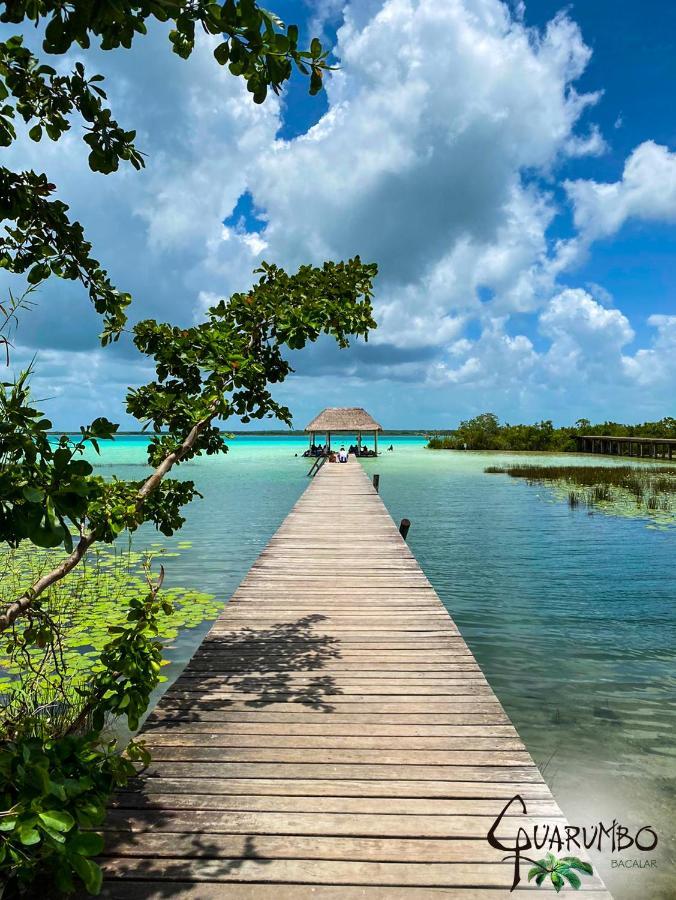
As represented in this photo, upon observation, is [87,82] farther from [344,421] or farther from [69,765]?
[344,421]

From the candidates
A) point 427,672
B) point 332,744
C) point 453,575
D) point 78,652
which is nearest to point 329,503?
point 453,575

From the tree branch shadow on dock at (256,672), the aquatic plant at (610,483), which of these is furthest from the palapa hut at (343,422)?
the tree branch shadow on dock at (256,672)

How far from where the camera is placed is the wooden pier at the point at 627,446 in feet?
131

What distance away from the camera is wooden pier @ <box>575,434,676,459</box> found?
1570 inches

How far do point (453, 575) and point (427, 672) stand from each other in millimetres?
6980

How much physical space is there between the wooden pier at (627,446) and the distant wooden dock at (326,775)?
40.0 metres

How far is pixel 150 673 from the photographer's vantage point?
2.44m

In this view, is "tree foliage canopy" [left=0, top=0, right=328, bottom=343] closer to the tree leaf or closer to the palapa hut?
the tree leaf

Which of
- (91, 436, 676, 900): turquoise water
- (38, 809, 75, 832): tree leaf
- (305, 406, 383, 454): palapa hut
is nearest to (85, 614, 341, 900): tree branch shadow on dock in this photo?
(38, 809, 75, 832): tree leaf

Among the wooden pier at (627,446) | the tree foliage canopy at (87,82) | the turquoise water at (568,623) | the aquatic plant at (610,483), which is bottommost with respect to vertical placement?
the turquoise water at (568,623)

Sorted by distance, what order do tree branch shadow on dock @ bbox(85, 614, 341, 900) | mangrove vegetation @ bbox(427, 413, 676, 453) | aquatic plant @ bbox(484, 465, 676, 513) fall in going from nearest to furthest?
tree branch shadow on dock @ bbox(85, 614, 341, 900) < aquatic plant @ bbox(484, 465, 676, 513) < mangrove vegetation @ bbox(427, 413, 676, 453)

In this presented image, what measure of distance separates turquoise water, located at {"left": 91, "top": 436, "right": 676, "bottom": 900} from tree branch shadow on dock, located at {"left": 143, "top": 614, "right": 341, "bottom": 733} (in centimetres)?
191

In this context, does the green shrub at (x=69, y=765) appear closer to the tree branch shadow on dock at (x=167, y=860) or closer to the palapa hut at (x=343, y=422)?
the tree branch shadow on dock at (x=167, y=860)

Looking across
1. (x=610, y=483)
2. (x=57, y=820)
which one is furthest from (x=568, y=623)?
(x=610, y=483)
